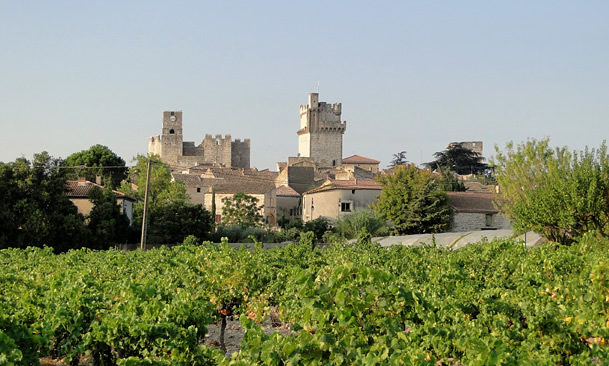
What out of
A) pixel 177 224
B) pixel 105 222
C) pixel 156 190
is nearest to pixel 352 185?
pixel 156 190

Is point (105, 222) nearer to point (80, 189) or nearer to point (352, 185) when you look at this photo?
point (80, 189)

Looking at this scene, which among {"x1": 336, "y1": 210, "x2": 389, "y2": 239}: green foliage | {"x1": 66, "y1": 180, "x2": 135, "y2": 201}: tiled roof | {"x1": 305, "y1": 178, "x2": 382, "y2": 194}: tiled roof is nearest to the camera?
{"x1": 66, "y1": 180, "x2": 135, "y2": 201}: tiled roof

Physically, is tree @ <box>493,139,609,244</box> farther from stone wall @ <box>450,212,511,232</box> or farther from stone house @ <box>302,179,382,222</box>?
stone house @ <box>302,179,382,222</box>

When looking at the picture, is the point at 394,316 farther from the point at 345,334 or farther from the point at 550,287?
the point at 550,287

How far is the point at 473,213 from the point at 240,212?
15.9m

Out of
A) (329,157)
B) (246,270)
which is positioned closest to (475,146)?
(329,157)

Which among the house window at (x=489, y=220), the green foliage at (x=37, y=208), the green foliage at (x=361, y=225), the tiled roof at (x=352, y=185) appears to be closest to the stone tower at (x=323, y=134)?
the tiled roof at (x=352, y=185)

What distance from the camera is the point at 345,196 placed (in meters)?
58.5

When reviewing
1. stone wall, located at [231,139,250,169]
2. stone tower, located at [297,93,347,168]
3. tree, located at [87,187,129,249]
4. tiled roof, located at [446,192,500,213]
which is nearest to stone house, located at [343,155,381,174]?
stone tower, located at [297,93,347,168]

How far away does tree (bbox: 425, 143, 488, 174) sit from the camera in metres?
99.9

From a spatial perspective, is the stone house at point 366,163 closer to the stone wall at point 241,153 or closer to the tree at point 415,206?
the stone wall at point 241,153

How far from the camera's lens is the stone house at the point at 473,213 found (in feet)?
176

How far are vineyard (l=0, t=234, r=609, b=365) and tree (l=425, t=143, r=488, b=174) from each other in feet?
281

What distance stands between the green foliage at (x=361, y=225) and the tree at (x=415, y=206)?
10.6 ft
